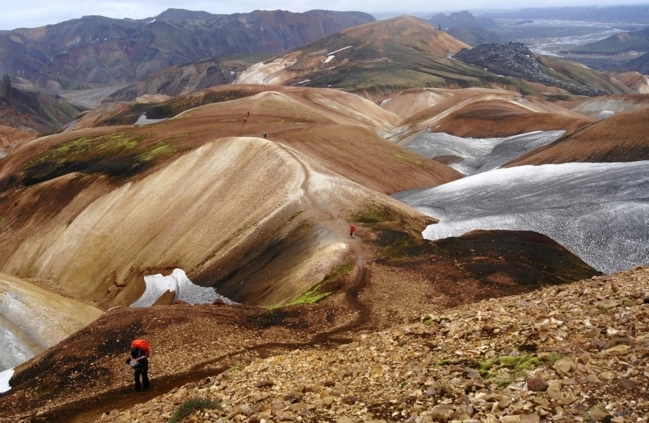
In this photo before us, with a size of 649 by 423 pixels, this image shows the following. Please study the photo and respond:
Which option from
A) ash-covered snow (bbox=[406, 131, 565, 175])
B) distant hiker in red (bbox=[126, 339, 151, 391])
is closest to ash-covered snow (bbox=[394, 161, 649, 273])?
ash-covered snow (bbox=[406, 131, 565, 175])

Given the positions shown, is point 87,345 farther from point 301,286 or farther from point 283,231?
point 283,231

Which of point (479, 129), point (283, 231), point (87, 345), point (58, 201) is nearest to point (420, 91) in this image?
point (479, 129)

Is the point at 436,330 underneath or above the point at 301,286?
above

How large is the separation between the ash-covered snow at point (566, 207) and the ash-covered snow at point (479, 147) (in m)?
18.8

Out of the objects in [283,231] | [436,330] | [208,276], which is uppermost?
[436,330]

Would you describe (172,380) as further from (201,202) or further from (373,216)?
(201,202)

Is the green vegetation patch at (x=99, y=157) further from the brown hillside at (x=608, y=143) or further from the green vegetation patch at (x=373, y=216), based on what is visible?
the brown hillside at (x=608, y=143)

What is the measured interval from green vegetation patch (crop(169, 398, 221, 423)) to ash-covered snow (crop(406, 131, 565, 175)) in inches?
2507

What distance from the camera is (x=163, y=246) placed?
4359 centimetres

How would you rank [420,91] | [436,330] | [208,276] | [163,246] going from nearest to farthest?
[436,330] < [208,276] < [163,246] < [420,91]

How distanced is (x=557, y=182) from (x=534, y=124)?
111 feet

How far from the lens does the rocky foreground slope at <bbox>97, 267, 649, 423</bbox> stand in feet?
32.9

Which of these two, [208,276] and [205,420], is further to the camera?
[208,276]

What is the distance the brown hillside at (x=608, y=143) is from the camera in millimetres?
48938
